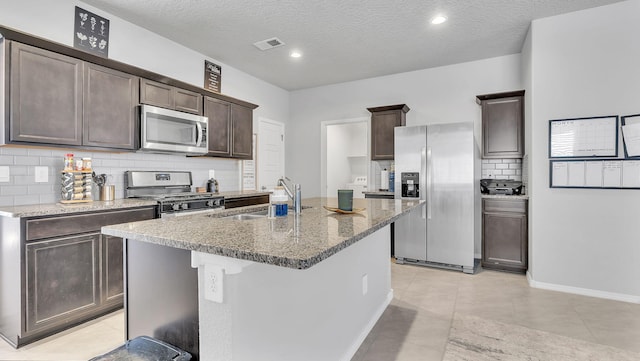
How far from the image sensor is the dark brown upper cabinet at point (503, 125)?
382 cm

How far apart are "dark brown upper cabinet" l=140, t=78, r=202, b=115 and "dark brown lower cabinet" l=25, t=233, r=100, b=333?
145 cm

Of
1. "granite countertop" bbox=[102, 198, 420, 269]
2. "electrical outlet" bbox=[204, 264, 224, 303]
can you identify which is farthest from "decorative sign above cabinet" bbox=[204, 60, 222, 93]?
"electrical outlet" bbox=[204, 264, 224, 303]

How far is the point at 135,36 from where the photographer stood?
3.30m

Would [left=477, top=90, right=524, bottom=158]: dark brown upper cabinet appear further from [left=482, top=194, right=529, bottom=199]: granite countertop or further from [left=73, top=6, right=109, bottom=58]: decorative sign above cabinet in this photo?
[left=73, top=6, right=109, bottom=58]: decorative sign above cabinet

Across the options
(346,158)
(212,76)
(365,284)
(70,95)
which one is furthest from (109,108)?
(346,158)

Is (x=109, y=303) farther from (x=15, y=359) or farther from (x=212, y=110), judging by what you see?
(x=212, y=110)

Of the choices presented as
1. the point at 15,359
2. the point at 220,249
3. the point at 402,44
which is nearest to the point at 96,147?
the point at 15,359

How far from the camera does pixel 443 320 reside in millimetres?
2471

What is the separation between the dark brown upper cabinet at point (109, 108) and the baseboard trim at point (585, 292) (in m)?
4.26

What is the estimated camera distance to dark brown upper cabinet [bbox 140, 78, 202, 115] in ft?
10.2

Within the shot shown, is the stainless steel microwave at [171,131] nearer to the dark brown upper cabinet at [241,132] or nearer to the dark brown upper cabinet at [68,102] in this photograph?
the dark brown upper cabinet at [68,102]

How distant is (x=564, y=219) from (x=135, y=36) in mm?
4766

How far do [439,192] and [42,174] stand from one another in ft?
13.1

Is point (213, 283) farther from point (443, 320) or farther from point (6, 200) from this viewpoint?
point (6, 200)
